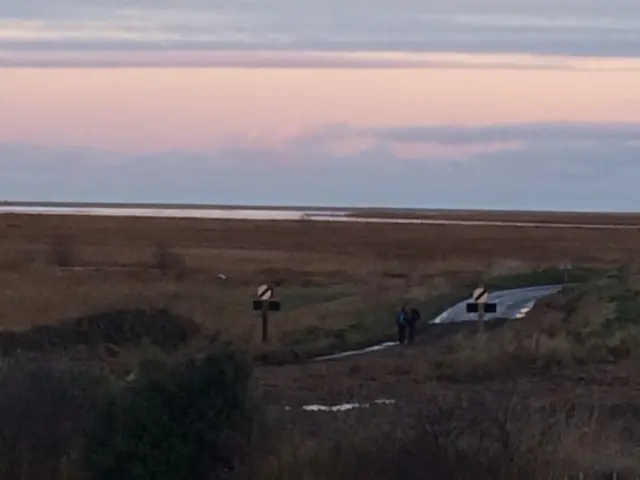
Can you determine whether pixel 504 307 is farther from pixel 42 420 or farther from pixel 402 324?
pixel 42 420

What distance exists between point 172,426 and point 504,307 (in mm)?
27167

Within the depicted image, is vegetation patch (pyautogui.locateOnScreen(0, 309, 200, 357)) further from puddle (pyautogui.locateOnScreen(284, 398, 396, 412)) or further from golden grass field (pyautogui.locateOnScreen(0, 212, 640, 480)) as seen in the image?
puddle (pyautogui.locateOnScreen(284, 398, 396, 412))

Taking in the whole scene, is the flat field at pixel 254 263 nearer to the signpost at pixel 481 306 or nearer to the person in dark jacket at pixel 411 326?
the person in dark jacket at pixel 411 326

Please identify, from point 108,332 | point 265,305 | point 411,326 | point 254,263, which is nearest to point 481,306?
point 411,326

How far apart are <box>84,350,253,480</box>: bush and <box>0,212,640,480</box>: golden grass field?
302 mm

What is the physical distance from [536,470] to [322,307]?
28.6 metres

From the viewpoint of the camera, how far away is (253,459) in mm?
11148

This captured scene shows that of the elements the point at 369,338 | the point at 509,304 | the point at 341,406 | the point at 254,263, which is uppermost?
the point at 254,263

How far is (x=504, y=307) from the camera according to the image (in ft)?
123

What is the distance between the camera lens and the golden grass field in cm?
1145

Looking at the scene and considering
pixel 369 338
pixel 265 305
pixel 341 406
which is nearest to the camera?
pixel 341 406

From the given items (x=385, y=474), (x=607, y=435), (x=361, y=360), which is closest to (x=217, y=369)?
(x=385, y=474)

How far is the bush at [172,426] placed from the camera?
35.2 feet

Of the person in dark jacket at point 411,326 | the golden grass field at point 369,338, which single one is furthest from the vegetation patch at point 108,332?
the person in dark jacket at point 411,326
